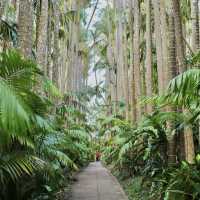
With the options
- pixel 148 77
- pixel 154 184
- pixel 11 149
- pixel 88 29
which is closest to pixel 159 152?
pixel 154 184

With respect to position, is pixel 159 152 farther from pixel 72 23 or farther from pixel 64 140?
pixel 72 23

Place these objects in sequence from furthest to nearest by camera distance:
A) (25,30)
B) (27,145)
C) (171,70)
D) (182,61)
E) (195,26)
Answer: (195,26) → (171,70) → (25,30) → (182,61) → (27,145)

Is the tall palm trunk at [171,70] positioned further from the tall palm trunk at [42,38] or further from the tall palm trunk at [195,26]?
the tall palm trunk at [42,38]

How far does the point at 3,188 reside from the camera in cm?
677

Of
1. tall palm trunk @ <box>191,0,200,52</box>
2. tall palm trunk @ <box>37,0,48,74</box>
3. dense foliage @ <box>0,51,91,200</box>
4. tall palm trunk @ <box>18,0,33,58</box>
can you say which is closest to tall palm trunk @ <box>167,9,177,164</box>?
tall palm trunk @ <box>191,0,200,52</box>

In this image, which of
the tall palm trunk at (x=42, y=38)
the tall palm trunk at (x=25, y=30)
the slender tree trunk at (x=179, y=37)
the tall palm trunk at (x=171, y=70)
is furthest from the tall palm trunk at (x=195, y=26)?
the tall palm trunk at (x=42, y=38)

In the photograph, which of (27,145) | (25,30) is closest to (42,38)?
(25,30)

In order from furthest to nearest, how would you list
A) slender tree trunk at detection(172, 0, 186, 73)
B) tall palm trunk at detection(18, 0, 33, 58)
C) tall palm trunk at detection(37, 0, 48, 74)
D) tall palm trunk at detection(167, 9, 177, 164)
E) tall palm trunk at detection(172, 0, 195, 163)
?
tall palm trunk at detection(37, 0, 48, 74) < tall palm trunk at detection(167, 9, 177, 164) < tall palm trunk at detection(18, 0, 33, 58) < slender tree trunk at detection(172, 0, 186, 73) < tall palm trunk at detection(172, 0, 195, 163)

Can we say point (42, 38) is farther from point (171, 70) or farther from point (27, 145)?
point (27, 145)

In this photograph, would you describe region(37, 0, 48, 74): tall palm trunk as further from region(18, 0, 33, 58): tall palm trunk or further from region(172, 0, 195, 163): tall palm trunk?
region(172, 0, 195, 163): tall palm trunk

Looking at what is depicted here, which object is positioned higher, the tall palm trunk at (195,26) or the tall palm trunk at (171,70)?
the tall palm trunk at (195,26)

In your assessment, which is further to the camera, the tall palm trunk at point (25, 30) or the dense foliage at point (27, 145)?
the tall palm trunk at point (25, 30)

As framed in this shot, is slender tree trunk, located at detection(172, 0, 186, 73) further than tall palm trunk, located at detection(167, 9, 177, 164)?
No

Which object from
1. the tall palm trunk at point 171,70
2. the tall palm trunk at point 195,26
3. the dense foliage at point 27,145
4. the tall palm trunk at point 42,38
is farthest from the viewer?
the tall palm trunk at point 42,38
